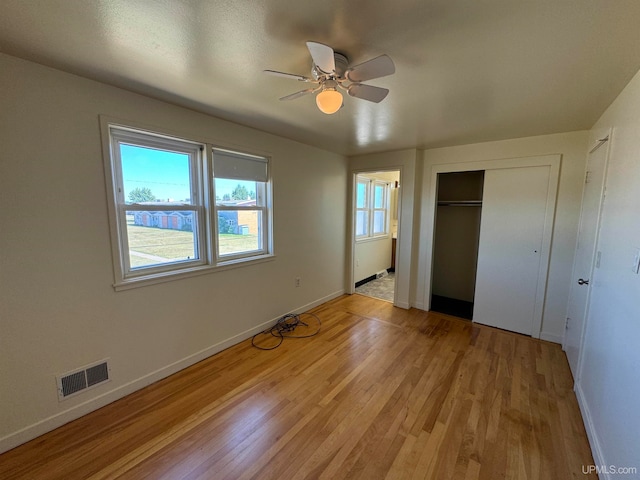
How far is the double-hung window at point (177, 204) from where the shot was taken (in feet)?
6.77

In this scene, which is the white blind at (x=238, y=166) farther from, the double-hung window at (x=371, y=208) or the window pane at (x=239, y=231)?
the double-hung window at (x=371, y=208)

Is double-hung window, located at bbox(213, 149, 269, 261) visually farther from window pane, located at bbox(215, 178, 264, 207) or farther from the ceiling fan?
the ceiling fan

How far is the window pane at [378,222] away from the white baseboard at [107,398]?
135 inches

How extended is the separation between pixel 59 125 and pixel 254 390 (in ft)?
7.65

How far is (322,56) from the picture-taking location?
1.25 meters

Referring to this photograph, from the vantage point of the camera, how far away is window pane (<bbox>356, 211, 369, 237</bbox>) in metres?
5.09

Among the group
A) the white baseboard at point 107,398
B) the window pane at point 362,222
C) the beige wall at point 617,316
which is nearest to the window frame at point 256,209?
the white baseboard at point 107,398

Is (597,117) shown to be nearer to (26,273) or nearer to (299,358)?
(299,358)

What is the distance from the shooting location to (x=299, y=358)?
2.65 metres

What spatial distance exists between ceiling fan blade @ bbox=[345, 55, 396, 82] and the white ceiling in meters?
0.13

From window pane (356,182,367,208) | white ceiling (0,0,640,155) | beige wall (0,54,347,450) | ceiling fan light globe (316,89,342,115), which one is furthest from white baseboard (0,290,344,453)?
window pane (356,182,367,208)

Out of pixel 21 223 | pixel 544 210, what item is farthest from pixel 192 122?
pixel 544 210

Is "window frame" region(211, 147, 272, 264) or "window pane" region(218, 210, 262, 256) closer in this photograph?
"window frame" region(211, 147, 272, 264)

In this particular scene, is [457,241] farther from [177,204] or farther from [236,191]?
[177,204]
